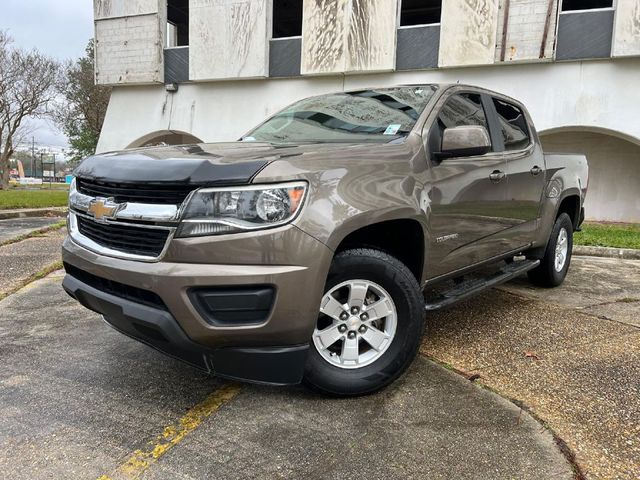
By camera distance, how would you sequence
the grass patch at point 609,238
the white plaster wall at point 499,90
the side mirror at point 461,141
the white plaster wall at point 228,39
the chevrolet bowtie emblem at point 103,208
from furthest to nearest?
the white plaster wall at point 228,39 → the white plaster wall at point 499,90 → the grass patch at point 609,238 → the side mirror at point 461,141 → the chevrolet bowtie emblem at point 103,208

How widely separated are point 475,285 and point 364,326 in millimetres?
1301

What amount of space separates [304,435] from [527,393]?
1.35 metres

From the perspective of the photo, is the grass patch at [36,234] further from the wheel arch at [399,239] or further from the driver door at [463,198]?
the driver door at [463,198]

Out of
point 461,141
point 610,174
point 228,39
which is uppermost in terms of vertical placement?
point 228,39

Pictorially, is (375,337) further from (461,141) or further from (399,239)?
(461,141)

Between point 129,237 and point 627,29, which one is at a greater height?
point 627,29

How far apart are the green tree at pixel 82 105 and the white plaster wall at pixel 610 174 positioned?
20656 mm

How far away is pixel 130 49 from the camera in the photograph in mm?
15391

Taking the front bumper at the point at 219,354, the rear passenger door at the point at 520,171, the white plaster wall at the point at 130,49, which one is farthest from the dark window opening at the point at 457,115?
the white plaster wall at the point at 130,49

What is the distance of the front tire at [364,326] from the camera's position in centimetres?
268

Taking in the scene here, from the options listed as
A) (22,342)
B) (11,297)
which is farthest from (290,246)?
(11,297)

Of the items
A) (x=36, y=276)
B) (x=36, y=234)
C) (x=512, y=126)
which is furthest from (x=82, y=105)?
(x=512, y=126)

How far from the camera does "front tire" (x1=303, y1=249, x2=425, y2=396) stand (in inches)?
106

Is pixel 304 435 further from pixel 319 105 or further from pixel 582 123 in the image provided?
pixel 582 123
